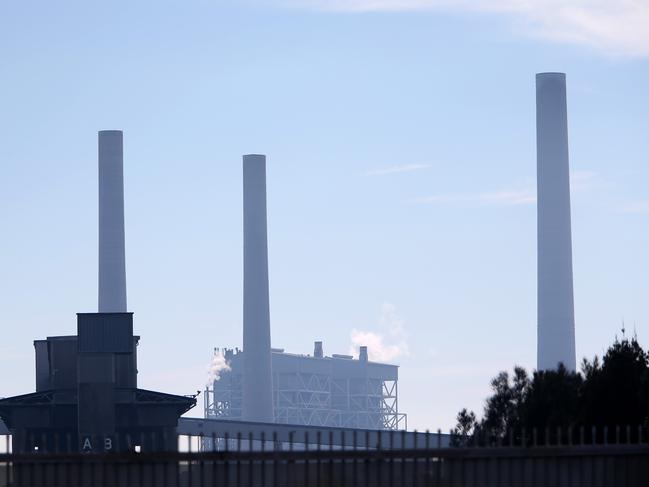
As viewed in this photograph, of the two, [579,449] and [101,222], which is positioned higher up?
[101,222]

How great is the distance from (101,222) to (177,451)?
99.4 meters

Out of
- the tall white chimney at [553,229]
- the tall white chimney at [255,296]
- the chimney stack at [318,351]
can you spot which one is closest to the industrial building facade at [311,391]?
the chimney stack at [318,351]

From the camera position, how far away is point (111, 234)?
11400cm

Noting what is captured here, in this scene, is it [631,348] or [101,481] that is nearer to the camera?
[101,481]

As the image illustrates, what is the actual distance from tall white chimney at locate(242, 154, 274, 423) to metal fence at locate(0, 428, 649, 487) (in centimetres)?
10185

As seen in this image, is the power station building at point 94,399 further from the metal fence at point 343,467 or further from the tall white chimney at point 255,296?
the metal fence at point 343,467

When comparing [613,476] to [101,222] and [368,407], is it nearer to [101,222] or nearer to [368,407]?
[101,222]

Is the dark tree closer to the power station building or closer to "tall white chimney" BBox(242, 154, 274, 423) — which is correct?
the power station building

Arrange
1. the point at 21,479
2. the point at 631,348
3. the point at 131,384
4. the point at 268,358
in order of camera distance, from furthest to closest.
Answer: the point at 268,358
the point at 131,384
the point at 631,348
the point at 21,479

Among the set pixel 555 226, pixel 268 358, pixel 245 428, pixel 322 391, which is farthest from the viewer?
pixel 322 391

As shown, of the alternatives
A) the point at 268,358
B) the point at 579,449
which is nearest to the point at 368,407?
the point at 268,358

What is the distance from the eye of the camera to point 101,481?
54.4 ft

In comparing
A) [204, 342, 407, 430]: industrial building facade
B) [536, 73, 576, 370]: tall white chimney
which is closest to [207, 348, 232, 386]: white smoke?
[204, 342, 407, 430]: industrial building facade

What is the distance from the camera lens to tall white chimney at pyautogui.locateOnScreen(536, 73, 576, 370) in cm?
9588
